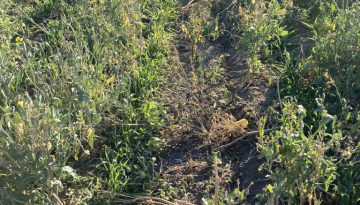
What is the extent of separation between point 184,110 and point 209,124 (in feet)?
0.78

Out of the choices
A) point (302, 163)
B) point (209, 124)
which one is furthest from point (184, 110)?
point (302, 163)

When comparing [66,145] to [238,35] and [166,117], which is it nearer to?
[166,117]

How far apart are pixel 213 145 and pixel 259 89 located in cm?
62

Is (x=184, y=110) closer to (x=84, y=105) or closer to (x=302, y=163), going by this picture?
(x=84, y=105)

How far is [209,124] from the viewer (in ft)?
10.1

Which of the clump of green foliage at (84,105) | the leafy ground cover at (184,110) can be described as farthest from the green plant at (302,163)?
the clump of green foliage at (84,105)

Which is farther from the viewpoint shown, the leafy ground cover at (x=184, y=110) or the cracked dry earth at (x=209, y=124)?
the cracked dry earth at (x=209, y=124)

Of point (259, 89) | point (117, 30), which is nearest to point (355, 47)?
point (259, 89)

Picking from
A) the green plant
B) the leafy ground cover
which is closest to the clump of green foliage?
the leafy ground cover

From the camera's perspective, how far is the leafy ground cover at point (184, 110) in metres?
2.34

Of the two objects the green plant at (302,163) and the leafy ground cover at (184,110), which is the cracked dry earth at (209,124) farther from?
the green plant at (302,163)

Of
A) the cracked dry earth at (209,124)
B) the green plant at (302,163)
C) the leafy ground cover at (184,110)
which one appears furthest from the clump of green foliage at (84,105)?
the green plant at (302,163)

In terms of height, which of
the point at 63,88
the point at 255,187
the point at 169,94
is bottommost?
→ the point at 255,187

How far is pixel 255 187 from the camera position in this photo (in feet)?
8.80
